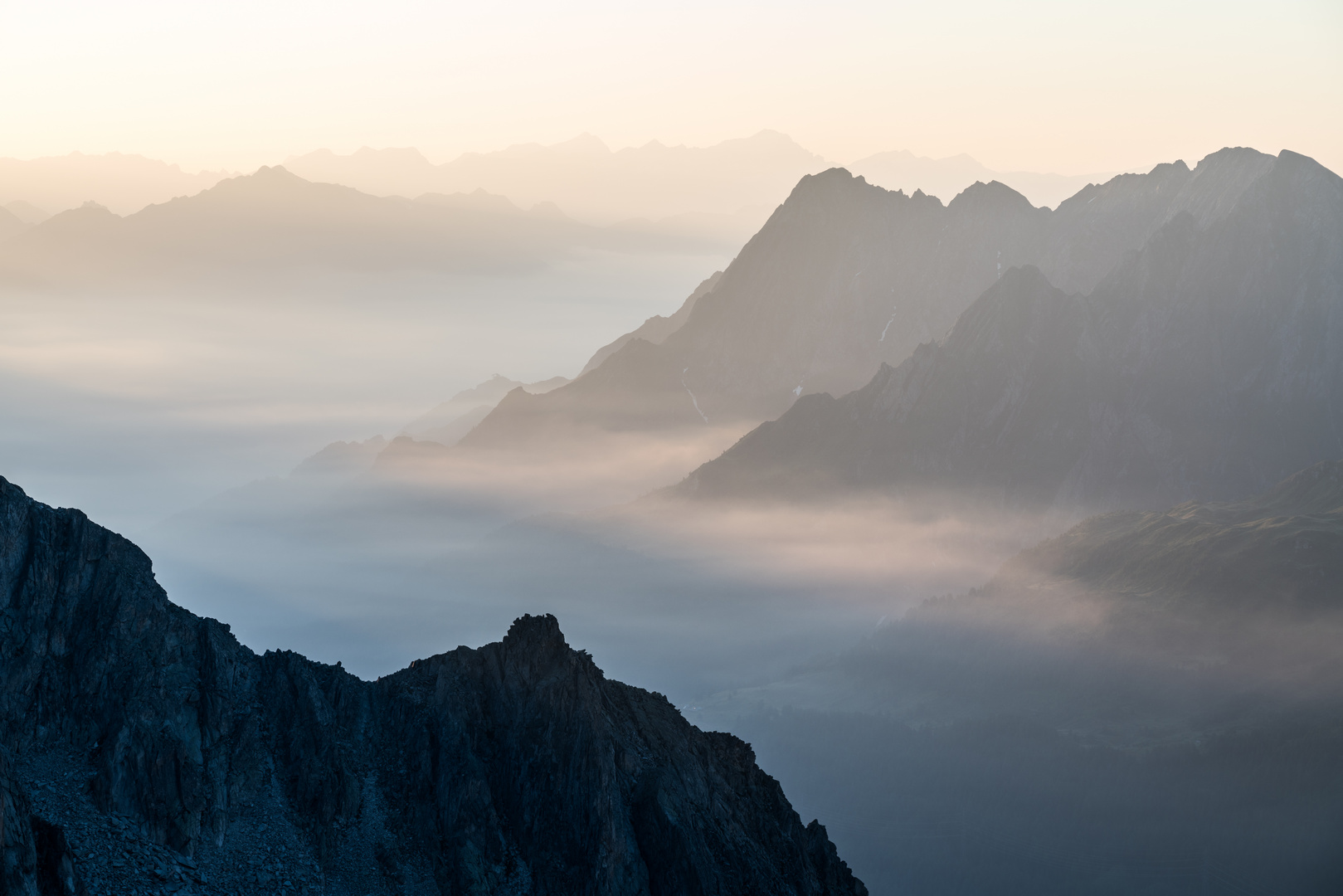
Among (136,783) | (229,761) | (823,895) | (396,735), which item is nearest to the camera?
(136,783)

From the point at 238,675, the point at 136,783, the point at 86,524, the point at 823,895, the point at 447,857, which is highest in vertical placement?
the point at 86,524

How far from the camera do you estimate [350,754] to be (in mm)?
115500

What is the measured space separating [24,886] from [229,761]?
954 inches

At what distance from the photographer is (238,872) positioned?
97.7 metres

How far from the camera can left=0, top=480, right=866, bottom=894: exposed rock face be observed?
3831 inches

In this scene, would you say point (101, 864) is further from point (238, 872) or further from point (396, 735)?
point (396, 735)

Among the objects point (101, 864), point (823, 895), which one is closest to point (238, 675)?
point (101, 864)

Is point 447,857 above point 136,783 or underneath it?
underneath

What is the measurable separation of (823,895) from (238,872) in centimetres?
7153

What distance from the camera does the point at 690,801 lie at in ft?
434

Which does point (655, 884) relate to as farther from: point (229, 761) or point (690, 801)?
point (229, 761)

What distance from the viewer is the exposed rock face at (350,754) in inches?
3831

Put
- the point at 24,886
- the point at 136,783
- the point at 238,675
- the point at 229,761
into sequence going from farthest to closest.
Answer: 1. the point at 238,675
2. the point at 229,761
3. the point at 136,783
4. the point at 24,886

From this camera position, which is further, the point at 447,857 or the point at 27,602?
the point at 447,857
